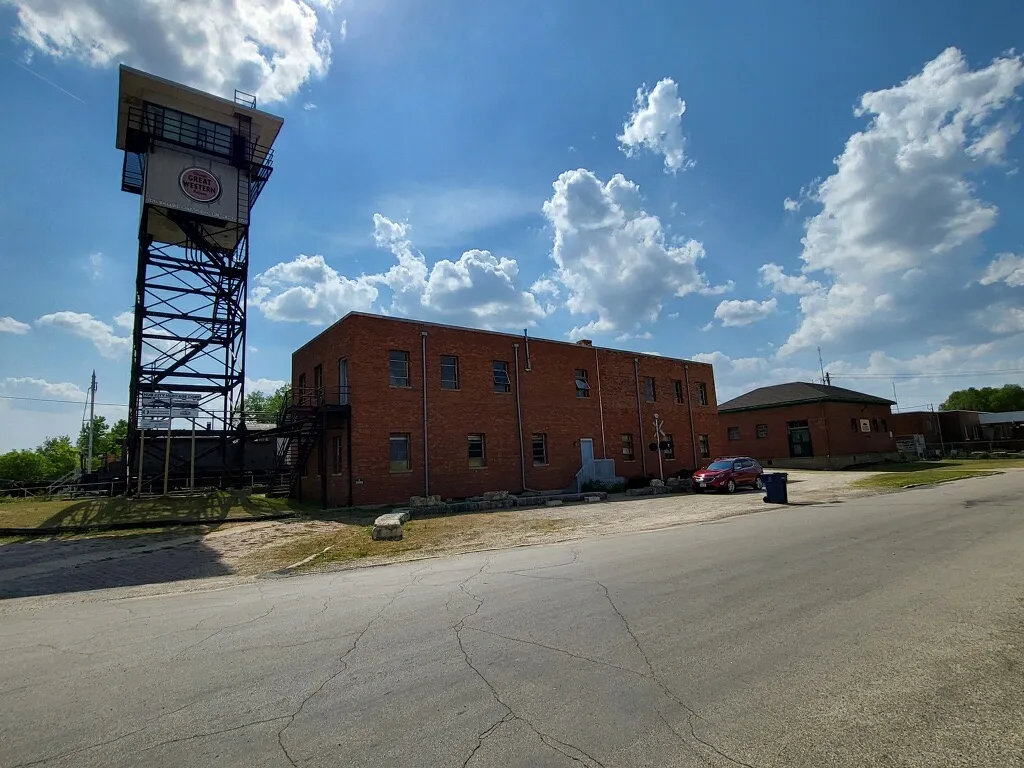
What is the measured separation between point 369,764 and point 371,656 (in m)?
1.82

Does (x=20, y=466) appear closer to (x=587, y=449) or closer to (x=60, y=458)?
(x=60, y=458)

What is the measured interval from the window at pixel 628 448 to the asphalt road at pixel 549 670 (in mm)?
24212

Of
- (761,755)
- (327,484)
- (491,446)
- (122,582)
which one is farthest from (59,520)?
(761,755)

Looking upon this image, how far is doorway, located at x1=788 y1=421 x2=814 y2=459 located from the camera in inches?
1651

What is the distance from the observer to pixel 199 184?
92.7 feet

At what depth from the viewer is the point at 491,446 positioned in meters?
26.8

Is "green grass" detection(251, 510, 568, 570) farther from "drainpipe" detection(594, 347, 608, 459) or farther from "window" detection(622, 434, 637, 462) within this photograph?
"window" detection(622, 434, 637, 462)

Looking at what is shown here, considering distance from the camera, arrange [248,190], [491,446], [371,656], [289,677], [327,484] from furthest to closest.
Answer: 1. [248,190]
2. [491,446]
3. [327,484]
4. [371,656]
5. [289,677]

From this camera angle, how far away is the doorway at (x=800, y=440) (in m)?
41.9

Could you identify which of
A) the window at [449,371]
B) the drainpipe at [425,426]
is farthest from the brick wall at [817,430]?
the drainpipe at [425,426]

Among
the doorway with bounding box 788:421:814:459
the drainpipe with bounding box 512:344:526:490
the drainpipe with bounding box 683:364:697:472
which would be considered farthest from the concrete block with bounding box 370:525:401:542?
the doorway with bounding box 788:421:814:459

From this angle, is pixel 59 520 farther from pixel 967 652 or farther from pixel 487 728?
pixel 967 652

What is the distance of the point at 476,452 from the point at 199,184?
759 inches

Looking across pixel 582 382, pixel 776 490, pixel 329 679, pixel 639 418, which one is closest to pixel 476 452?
pixel 582 382
